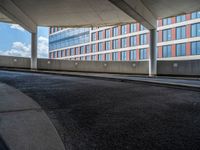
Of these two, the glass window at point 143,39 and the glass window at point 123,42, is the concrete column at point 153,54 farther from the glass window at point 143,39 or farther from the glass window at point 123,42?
the glass window at point 123,42

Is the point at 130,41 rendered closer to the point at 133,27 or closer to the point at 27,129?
the point at 133,27

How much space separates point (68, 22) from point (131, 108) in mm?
24067

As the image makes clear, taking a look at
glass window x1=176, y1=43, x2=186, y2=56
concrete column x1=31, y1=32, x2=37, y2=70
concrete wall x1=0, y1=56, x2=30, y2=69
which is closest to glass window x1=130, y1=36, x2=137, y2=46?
glass window x1=176, y1=43, x2=186, y2=56

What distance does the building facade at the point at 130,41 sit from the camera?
40875mm

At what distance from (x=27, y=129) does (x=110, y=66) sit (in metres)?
23.6

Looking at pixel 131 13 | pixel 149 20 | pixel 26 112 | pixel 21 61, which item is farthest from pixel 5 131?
pixel 21 61

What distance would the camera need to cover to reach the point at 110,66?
26.3 meters

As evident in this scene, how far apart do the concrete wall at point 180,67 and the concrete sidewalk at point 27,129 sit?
21.5 meters

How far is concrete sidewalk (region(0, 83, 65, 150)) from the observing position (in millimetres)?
2461

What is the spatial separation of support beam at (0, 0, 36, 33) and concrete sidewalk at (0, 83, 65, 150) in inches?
719

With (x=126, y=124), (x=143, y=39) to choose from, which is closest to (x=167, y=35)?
(x=143, y=39)

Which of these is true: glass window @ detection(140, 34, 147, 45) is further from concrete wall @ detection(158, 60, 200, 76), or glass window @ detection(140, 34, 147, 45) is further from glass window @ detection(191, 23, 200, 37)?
concrete wall @ detection(158, 60, 200, 76)

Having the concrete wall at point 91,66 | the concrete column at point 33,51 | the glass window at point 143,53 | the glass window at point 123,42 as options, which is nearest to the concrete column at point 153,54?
the concrete wall at point 91,66

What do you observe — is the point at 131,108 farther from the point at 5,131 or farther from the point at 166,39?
the point at 166,39
